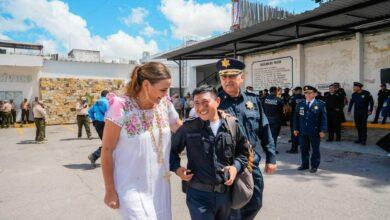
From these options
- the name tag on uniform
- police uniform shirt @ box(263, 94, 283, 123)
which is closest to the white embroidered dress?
the name tag on uniform

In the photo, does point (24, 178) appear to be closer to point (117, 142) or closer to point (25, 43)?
point (117, 142)

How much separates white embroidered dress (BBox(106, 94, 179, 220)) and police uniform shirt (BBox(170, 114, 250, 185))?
21 centimetres

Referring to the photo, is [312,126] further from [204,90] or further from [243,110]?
[204,90]

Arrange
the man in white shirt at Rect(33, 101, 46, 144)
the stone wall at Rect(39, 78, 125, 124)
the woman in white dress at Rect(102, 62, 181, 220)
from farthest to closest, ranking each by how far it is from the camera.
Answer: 1. the stone wall at Rect(39, 78, 125, 124)
2. the man in white shirt at Rect(33, 101, 46, 144)
3. the woman in white dress at Rect(102, 62, 181, 220)

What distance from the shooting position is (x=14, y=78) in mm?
22094

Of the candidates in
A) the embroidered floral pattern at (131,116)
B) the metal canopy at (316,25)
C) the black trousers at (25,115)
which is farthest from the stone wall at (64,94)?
the embroidered floral pattern at (131,116)

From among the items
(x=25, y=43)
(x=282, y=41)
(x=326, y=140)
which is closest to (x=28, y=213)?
(x=326, y=140)

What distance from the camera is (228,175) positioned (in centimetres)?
244

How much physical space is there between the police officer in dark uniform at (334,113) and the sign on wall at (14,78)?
1922cm

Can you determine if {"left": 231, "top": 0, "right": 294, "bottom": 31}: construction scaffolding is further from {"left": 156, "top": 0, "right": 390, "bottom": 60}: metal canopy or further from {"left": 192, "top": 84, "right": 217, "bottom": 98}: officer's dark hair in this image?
{"left": 192, "top": 84, "right": 217, "bottom": 98}: officer's dark hair

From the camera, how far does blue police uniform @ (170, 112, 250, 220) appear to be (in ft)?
8.13

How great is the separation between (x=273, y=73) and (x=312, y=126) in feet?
29.0

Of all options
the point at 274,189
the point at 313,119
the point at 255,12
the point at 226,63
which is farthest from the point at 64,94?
the point at 226,63

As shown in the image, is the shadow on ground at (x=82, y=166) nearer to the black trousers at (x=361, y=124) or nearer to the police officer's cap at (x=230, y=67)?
the police officer's cap at (x=230, y=67)
